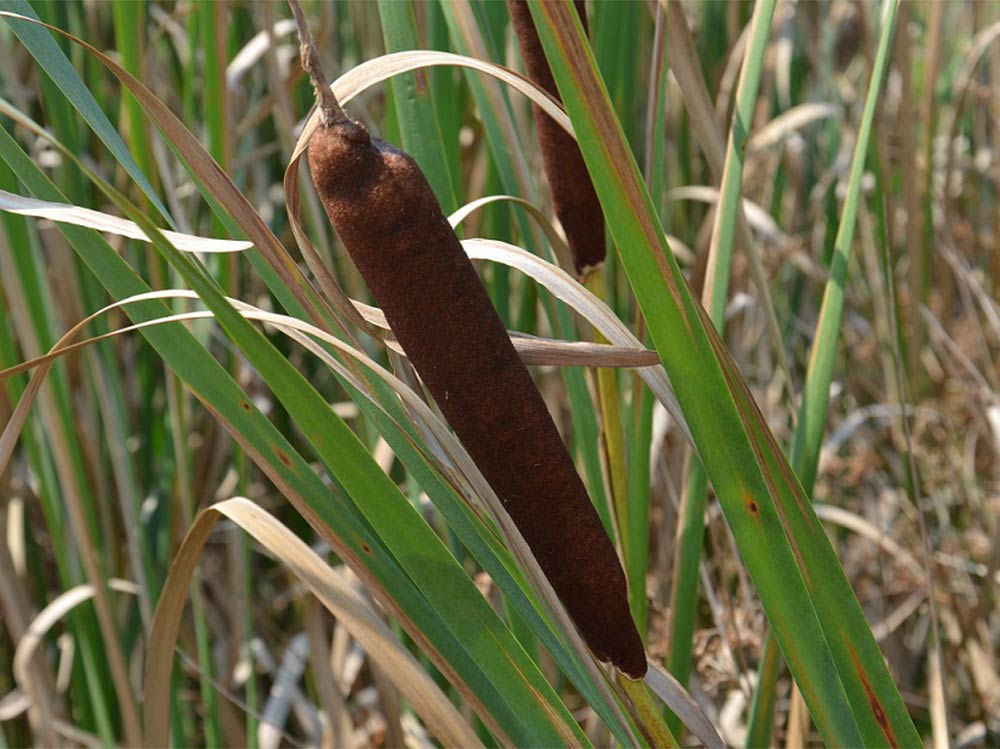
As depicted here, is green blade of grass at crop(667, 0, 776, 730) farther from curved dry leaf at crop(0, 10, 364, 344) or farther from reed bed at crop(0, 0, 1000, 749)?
curved dry leaf at crop(0, 10, 364, 344)

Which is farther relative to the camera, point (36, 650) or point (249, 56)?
point (249, 56)

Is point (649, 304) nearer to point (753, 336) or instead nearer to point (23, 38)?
point (23, 38)

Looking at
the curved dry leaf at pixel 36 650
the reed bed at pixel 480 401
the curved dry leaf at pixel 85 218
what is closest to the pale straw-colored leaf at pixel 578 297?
the reed bed at pixel 480 401

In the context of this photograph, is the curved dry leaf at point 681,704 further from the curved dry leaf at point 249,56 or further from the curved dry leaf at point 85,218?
the curved dry leaf at point 249,56

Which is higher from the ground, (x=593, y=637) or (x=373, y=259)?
(x=373, y=259)

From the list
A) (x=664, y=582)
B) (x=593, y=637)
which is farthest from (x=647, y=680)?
(x=664, y=582)

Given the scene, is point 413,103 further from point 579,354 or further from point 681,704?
point 681,704

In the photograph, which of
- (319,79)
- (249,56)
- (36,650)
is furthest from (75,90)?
(249,56)
